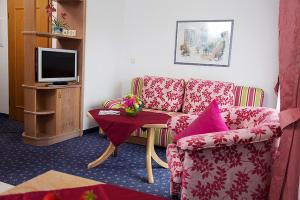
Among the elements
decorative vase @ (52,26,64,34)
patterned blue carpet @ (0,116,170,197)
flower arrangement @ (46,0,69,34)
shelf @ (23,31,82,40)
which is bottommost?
patterned blue carpet @ (0,116,170,197)

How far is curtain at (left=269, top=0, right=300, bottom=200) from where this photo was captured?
1.93m

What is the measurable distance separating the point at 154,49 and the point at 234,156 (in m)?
3.13

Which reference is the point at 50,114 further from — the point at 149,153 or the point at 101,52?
the point at 149,153

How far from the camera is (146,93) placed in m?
4.49

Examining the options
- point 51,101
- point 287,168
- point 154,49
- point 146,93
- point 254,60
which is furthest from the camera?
point 154,49

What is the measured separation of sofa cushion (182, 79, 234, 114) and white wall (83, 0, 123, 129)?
1412mm

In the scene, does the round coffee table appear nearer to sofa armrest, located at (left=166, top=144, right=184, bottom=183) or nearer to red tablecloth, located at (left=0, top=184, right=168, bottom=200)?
sofa armrest, located at (left=166, top=144, right=184, bottom=183)

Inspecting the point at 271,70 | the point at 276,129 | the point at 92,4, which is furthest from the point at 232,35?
the point at 276,129

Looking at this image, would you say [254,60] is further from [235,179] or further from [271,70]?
[235,179]

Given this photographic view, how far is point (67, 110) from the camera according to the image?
4.09 m

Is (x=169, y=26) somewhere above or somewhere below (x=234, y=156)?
above

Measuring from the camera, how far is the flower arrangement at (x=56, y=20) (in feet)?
12.9

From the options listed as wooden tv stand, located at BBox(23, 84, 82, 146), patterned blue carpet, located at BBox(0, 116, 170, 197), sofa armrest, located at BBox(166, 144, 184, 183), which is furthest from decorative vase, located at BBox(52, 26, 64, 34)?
sofa armrest, located at BBox(166, 144, 184, 183)

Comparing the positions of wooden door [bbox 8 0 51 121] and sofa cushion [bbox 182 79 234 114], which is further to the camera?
wooden door [bbox 8 0 51 121]
